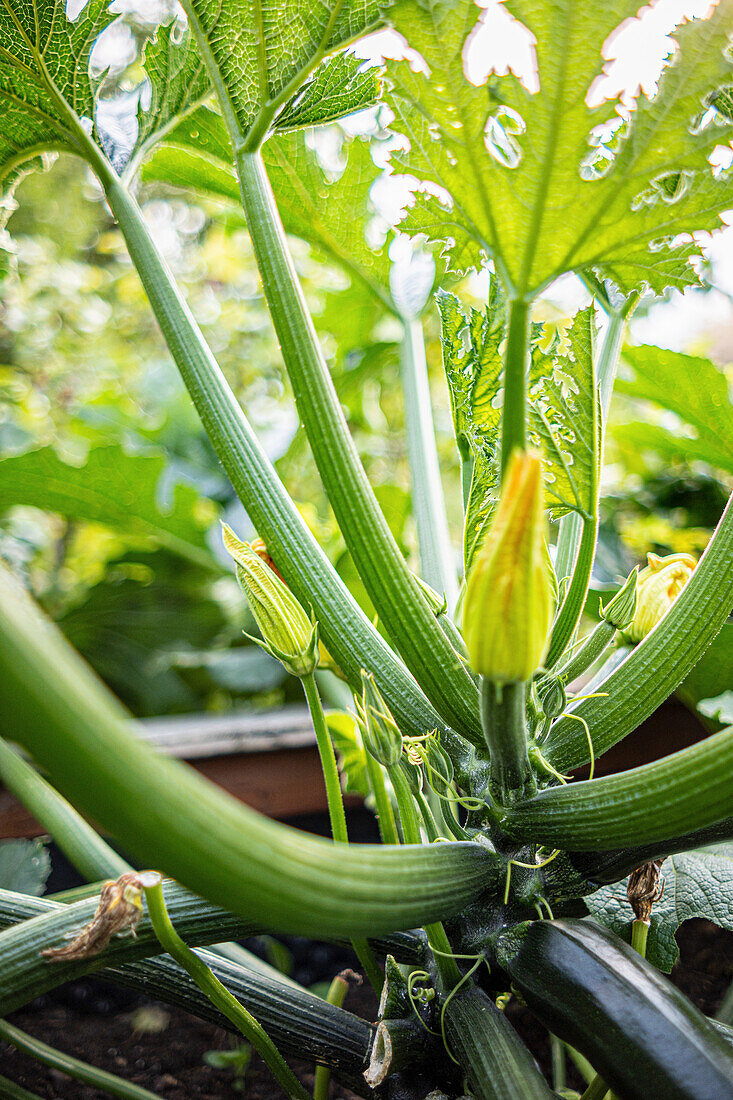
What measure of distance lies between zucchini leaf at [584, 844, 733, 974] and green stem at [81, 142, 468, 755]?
0.17 metres

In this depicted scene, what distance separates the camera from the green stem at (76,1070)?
1.86 feet

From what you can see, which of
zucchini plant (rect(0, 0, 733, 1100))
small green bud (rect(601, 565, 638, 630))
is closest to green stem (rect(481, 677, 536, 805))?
zucchini plant (rect(0, 0, 733, 1100))

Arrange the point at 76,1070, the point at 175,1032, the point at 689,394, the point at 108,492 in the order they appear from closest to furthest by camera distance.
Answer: the point at 76,1070 → the point at 175,1032 → the point at 689,394 → the point at 108,492

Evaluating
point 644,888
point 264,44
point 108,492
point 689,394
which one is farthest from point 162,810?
point 108,492

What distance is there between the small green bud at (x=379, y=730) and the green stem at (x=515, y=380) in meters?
0.15

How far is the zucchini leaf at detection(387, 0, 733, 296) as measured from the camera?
392 millimetres

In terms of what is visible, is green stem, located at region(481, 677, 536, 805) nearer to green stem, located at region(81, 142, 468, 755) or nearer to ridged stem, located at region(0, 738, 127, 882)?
green stem, located at region(81, 142, 468, 755)

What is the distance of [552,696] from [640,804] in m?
0.11

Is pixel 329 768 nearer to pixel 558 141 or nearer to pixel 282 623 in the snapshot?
pixel 282 623

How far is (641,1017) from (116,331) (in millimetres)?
2744

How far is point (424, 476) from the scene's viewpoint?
2.52ft

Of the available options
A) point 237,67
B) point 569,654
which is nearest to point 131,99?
point 237,67

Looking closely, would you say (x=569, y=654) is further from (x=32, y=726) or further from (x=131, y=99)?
(x=131, y=99)

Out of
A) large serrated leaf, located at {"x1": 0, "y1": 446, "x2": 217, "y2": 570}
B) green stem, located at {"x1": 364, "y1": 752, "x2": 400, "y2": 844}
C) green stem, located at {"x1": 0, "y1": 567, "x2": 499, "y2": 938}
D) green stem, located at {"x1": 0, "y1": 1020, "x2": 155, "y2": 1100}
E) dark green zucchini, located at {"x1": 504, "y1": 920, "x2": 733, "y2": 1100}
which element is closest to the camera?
green stem, located at {"x1": 0, "y1": 567, "x2": 499, "y2": 938}
